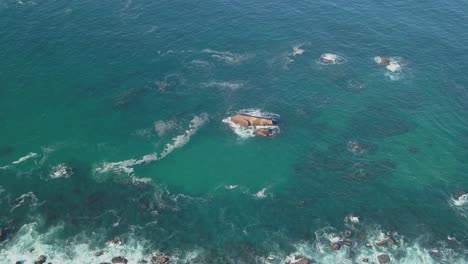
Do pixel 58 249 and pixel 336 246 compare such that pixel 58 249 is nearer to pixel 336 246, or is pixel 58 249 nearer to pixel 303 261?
pixel 303 261

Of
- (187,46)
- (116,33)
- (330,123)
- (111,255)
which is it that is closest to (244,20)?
(187,46)

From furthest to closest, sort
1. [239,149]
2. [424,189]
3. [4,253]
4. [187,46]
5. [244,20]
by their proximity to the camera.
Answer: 1. [244,20]
2. [187,46]
3. [239,149]
4. [424,189]
5. [4,253]

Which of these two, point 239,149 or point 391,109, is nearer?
point 239,149

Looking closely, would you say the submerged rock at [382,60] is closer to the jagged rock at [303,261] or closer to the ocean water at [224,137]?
the ocean water at [224,137]

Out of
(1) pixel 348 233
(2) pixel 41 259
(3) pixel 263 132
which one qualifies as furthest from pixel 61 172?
(1) pixel 348 233

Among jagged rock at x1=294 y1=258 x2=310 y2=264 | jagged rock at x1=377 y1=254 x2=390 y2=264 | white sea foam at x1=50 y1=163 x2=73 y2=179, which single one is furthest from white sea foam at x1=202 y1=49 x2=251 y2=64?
jagged rock at x1=377 y1=254 x2=390 y2=264

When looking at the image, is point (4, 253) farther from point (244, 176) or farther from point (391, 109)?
point (391, 109)

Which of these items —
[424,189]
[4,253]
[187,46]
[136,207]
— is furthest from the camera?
[187,46]
